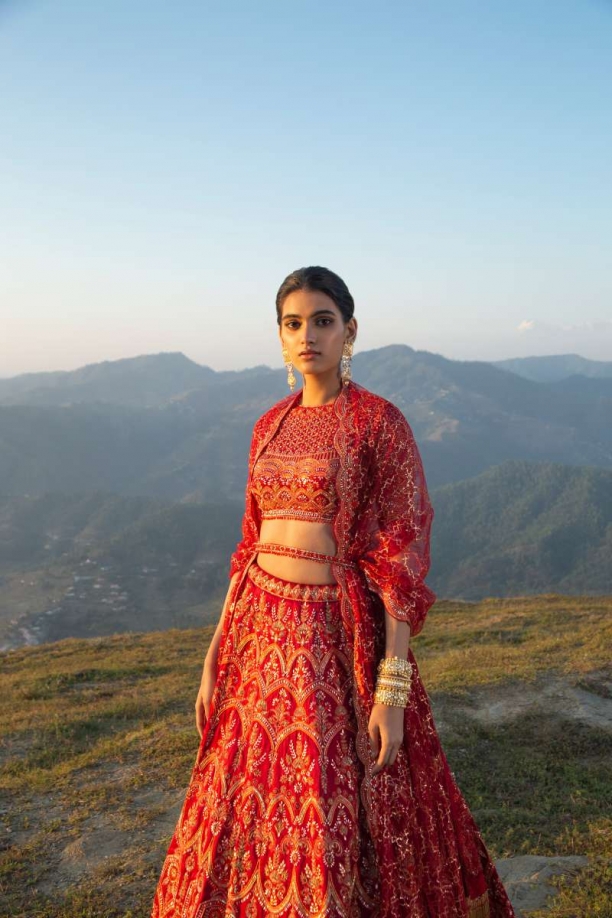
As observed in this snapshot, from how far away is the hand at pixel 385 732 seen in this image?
239 centimetres

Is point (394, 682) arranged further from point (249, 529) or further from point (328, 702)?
point (249, 529)

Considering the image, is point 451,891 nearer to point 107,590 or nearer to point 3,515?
point 107,590

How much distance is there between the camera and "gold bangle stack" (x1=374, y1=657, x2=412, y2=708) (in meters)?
2.41

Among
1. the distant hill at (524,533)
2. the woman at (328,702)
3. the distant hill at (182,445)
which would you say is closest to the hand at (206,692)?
the woman at (328,702)

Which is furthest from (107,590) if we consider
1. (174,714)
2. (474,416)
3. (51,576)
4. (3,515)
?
(474,416)

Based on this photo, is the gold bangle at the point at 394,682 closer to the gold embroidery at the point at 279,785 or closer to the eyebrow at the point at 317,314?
the gold embroidery at the point at 279,785

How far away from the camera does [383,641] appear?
Answer: 2.58 m

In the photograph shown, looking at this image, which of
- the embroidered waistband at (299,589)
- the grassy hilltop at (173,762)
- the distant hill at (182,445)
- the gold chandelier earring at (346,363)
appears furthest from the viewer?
the distant hill at (182,445)

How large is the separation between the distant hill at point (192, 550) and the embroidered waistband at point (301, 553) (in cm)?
4857

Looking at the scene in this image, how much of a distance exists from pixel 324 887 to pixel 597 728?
4.69 metres

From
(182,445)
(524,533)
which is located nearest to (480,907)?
(524,533)

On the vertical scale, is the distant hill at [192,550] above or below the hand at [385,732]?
below

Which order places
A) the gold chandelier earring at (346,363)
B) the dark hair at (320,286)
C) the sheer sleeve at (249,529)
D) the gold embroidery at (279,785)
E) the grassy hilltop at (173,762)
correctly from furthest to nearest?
the grassy hilltop at (173,762) < the sheer sleeve at (249,529) < the gold chandelier earring at (346,363) < the dark hair at (320,286) < the gold embroidery at (279,785)

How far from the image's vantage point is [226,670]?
2.83m
